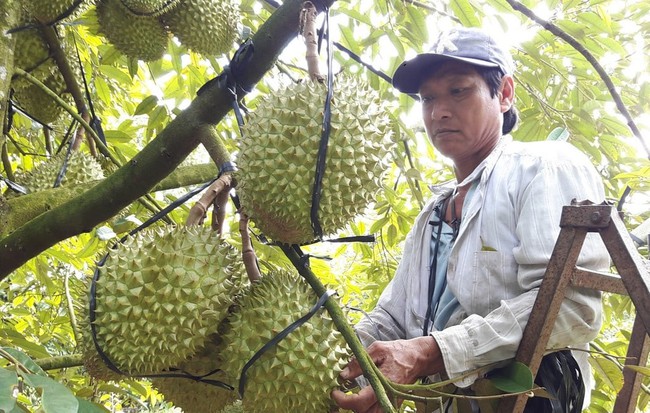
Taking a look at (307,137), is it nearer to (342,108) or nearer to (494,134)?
(342,108)

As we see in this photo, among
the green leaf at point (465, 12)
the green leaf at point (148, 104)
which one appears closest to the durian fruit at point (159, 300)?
the green leaf at point (465, 12)

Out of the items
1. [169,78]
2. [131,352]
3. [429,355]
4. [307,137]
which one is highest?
[169,78]

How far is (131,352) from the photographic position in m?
1.19

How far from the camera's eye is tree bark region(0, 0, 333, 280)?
1298 mm

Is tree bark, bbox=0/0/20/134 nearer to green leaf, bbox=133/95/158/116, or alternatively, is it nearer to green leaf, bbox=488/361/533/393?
green leaf, bbox=133/95/158/116

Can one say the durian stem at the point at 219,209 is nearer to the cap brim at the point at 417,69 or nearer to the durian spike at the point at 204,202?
the durian spike at the point at 204,202

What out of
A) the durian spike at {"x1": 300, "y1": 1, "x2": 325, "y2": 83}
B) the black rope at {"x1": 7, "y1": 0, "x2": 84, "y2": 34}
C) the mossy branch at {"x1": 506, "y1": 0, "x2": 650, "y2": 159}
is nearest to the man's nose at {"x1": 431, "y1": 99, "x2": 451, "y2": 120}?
the mossy branch at {"x1": 506, "y1": 0, "x2": 650, "y2": 159}

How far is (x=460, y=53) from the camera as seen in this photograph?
1.98m

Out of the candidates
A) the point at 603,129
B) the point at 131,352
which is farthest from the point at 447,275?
the point at 603,129

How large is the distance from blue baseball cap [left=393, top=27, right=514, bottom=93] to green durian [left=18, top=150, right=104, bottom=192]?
1.29 meters

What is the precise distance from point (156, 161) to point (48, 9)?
994 millimetres

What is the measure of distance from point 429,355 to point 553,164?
0.70 m

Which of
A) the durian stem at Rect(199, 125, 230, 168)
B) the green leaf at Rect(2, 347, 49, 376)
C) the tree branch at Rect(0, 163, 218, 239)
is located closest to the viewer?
the green leaf at Rect(2, 347, 49, 376)

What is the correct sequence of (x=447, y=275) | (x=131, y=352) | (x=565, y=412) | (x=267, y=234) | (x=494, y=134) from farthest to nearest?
(x=494, y=134) → (x=447, y=275) → (x=565, y=412) → (x=267, y=234) → (x=131, y=352)
